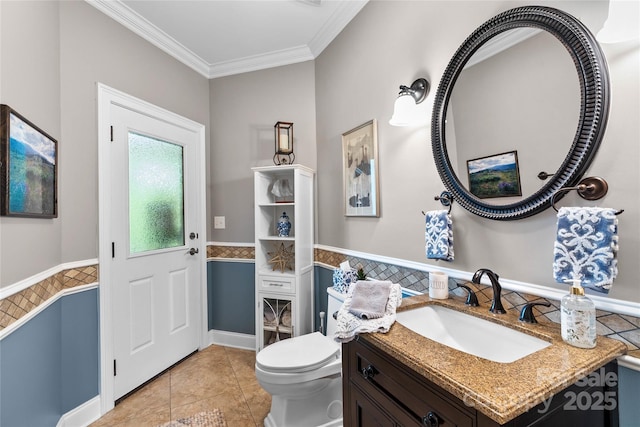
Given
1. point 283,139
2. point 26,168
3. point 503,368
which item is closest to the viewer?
point 503,368

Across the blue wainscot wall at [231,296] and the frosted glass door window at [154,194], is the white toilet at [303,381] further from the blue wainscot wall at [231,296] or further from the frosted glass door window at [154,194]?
the frosted glass door window at [154,194]

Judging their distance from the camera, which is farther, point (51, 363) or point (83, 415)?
point (83, 415)

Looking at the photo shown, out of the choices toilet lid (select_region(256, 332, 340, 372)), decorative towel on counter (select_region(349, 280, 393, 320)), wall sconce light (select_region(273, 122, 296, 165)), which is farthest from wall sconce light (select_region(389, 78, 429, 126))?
toilet lid (select_region(256, 332, 340, 372))

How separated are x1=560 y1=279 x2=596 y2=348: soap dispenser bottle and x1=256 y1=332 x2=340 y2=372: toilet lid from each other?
1109mm

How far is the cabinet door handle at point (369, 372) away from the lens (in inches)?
36.9

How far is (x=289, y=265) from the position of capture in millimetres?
2436

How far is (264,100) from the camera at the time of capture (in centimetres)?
257

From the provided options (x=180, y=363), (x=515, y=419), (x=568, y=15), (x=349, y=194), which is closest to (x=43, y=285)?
(x=180, y=363)

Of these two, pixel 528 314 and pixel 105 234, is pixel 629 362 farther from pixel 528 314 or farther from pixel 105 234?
pixel 105 234

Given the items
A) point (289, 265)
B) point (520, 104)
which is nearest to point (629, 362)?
point (520, 104)

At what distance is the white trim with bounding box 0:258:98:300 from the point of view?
110 cm

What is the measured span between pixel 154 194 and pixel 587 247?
8.18 feet

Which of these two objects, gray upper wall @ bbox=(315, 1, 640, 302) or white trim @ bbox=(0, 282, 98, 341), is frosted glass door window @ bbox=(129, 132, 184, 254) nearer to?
white trim @ bbox=(0, 282, 98, 341)

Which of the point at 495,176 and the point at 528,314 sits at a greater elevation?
the point at 495,176
